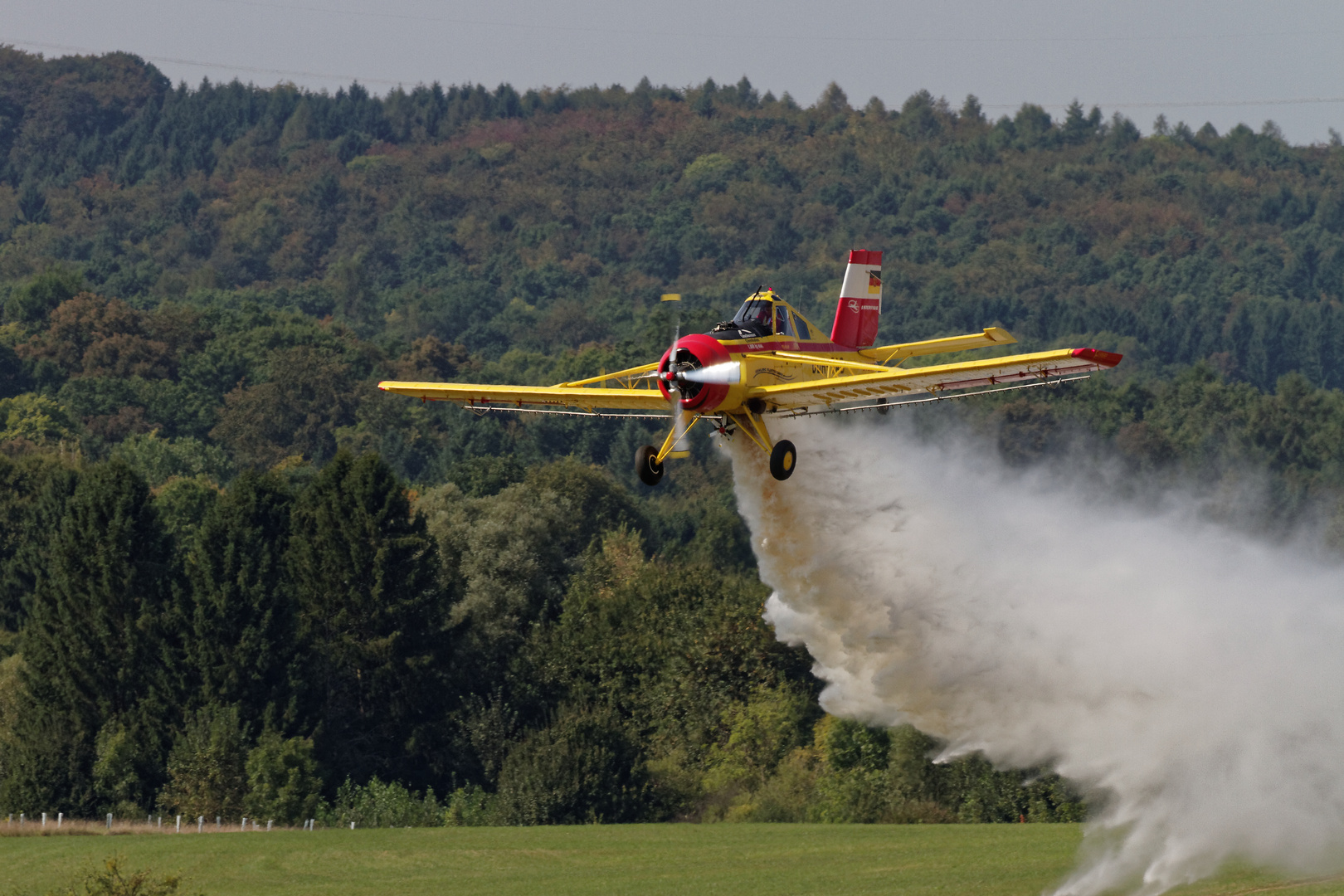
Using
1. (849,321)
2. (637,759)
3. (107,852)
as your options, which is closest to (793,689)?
(637,759)

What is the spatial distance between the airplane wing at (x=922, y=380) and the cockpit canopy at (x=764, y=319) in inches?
44.5

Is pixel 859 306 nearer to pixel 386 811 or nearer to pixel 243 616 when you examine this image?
pixel 386 811

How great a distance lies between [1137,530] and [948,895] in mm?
24826

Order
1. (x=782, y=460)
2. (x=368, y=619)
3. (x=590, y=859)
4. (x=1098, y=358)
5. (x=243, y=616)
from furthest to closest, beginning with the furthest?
1. (x=368, y=619)
2. (x=243, y=616)
3. (x=590, y=859)
4. (x=782, y=460)
5. (x=1098, y=358)

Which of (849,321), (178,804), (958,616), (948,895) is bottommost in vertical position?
(178,804)

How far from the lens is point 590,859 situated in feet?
261

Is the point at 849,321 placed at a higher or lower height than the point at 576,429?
higher

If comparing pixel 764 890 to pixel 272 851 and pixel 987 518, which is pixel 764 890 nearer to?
pixel 272 851

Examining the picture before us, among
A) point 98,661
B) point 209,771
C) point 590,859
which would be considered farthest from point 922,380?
point 98,661

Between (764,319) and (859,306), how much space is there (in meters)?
5.57

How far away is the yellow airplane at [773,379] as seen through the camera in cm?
3678

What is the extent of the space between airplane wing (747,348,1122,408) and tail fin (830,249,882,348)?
4.53 meters

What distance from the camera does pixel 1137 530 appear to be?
1934 inches

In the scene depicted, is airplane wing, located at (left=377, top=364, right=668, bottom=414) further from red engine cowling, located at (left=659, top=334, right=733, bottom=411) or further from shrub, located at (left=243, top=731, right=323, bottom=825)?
shrub, located at (left=243, top=731, right=323, bottom=825)
